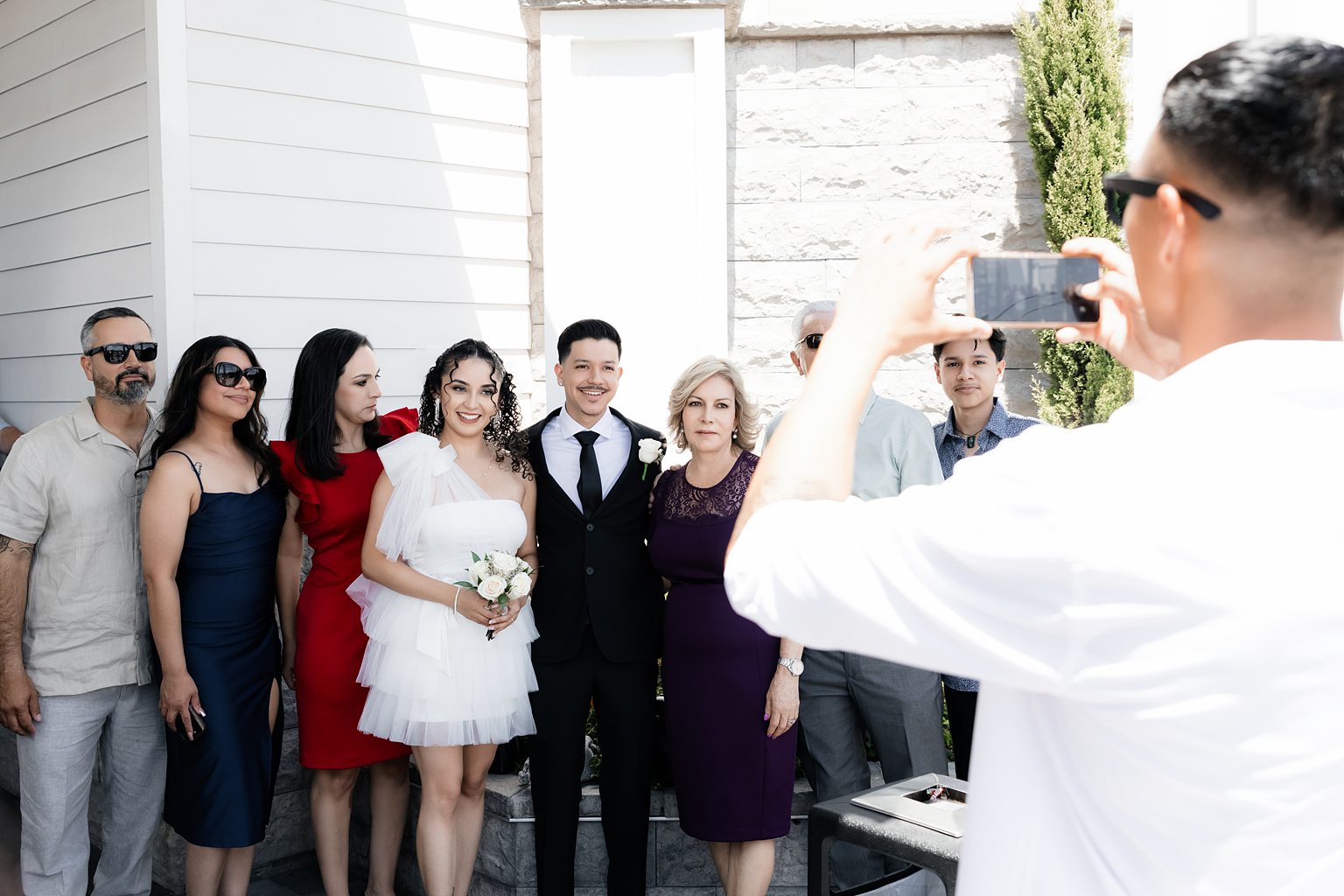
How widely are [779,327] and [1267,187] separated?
564 centimetres

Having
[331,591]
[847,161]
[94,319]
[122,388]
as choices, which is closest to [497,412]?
[331,591]

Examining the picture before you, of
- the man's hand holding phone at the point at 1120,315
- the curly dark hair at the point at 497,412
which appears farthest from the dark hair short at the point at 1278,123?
the curly dark hair at the point at 497,412

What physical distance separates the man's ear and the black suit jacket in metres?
3.10

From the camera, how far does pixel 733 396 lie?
3.93 meters

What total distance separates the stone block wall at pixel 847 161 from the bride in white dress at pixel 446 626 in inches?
111

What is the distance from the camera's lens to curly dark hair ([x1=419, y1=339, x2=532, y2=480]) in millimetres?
4027

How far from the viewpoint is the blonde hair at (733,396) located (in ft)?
12.9

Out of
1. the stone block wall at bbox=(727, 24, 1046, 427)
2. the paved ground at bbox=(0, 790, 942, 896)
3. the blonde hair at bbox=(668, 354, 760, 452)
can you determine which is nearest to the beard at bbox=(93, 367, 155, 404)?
the blonde hair at bbox=(668, 354, 760, 452)

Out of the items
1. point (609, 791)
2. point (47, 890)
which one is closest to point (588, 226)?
point (609, 791)

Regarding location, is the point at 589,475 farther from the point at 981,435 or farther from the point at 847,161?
the point at 847,161

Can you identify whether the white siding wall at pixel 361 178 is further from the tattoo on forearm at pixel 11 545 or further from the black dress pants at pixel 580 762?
the black dress pants at pixel 580 762

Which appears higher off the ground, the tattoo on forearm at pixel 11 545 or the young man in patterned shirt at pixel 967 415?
the young man in patterned shirt at pixel 967 415

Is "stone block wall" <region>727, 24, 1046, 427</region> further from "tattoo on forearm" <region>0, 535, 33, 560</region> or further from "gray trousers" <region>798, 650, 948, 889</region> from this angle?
"tattoo on forearm" <region>0, 535, 33, 560</region>

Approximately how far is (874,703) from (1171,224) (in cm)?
316
